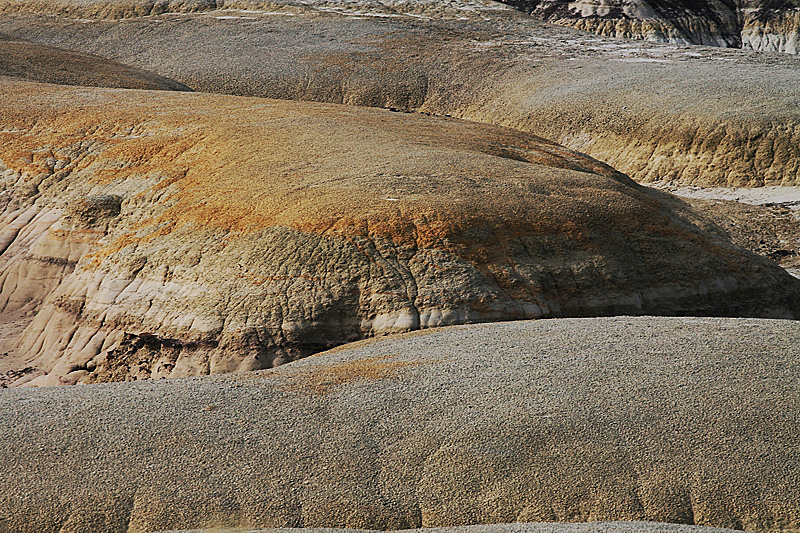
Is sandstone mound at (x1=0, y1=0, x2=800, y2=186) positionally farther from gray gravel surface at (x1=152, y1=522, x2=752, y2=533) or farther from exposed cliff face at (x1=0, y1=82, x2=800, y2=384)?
gray gravel surface at (x1=152, y1=522, x2=752, y2=533)

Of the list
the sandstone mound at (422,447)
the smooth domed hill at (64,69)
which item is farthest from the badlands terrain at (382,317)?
the smooth domed hill at (64,69)

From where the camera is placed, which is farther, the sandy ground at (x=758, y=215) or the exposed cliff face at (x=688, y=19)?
the exposed cliff face at (x=688, y=19)

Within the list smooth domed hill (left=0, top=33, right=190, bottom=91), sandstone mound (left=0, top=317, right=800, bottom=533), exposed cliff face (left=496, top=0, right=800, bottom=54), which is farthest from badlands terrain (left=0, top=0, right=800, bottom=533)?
exposed cliff face (left=496, top=0, right=800, bottom=54)

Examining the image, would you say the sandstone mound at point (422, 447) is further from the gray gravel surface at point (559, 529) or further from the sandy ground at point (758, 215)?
the sandy ground at point (758, 215)

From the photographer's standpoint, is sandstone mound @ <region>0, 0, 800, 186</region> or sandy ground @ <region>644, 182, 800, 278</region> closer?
sandy ground @ <region>644, 182, 800, 278</region>

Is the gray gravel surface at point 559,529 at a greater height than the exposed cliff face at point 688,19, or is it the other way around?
the gray gravel surface at point 559,529

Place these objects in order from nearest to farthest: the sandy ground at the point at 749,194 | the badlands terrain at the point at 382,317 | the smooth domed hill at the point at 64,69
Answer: the badlands terrain at the point at 382,317, the sandy ground at the point at 749,194, the smooth domed hill at the point at 64,69

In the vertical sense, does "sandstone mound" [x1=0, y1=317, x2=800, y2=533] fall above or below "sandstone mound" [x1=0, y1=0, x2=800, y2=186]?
above

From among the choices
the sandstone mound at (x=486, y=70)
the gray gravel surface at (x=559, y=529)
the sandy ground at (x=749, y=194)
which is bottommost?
the sandy ground at (x=749, y=194)

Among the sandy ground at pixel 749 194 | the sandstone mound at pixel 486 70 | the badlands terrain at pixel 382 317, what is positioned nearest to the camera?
the badlands terrain at pixel 382 317
